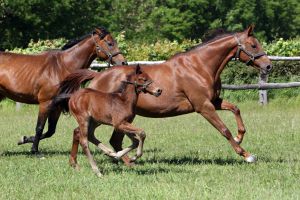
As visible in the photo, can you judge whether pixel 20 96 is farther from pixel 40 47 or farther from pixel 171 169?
pixel 40 47

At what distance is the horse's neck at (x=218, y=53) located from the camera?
10.1 m

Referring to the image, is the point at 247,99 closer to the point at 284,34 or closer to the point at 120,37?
the point at 120,37

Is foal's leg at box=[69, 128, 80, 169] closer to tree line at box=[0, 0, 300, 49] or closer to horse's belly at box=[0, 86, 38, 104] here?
horse's belly at box=[0, 86, 38, 104]

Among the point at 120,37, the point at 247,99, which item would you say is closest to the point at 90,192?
the point at 247,99

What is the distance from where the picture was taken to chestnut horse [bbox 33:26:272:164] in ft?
32.2

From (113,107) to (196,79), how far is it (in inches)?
64.7

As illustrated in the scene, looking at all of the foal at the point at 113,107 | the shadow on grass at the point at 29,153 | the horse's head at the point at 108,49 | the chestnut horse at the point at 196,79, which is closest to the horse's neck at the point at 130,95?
the foal at the point at 113,107

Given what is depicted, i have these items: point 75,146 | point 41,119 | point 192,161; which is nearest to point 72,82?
point 75,146

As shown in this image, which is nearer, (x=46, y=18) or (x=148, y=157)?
(x=148, y=157)

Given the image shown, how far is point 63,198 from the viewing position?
24.0 ft

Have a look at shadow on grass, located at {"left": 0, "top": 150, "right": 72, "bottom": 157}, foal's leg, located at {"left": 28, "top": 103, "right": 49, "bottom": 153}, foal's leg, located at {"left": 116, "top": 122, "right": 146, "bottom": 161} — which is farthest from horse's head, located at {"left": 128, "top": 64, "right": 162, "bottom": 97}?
shadow on grass, located at {"left": 0, "top": 150, "right": 72, "bottom": 157}

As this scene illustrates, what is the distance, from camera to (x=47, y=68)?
449 inches

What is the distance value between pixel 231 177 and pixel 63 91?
278 centimetres

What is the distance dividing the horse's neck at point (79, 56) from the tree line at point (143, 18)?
28500 millimetres
